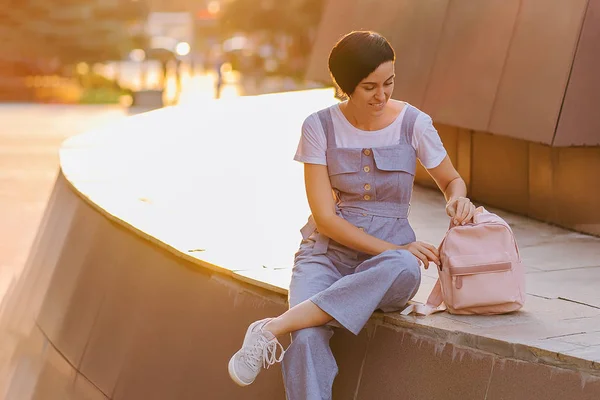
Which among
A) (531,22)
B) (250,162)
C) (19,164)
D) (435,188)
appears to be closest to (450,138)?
(435,188)

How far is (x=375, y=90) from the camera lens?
453 cm

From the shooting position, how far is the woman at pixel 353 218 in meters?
4.34

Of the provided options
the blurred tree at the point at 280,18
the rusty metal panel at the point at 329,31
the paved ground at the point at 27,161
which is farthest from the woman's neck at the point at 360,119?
the blurred tree at the point at 280,18

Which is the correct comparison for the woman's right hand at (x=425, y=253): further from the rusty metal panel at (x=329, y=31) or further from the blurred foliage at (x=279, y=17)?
the blurred foliage at (x=279, y=17)

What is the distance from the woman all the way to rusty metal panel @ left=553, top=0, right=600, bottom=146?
216 cm

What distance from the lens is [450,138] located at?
8.62 metres

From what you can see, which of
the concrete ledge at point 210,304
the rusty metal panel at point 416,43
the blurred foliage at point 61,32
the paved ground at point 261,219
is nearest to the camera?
the concrete ledge at point 210,304

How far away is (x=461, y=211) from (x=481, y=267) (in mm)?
280

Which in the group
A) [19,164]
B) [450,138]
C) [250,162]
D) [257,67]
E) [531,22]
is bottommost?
[257,67]

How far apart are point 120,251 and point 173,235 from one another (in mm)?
503

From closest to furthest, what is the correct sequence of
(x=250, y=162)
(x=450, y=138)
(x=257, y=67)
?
(x=450, y=138), (x=250, y=162), (x=257, y=67)

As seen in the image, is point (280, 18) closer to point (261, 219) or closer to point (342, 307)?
point (261, 219)

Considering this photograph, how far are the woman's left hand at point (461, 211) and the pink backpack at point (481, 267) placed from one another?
1.3 inches

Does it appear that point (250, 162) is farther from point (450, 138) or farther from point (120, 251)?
point (120, 251)
